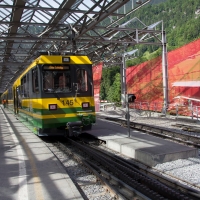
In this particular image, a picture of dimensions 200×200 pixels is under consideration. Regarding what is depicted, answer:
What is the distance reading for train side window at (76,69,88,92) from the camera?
1011cm

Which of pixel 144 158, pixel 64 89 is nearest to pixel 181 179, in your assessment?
pixel 144 158

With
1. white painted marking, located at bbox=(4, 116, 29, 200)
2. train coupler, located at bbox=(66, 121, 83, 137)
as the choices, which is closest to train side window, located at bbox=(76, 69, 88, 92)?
train coupler, located at bbox=(66, 121, 83, 137)

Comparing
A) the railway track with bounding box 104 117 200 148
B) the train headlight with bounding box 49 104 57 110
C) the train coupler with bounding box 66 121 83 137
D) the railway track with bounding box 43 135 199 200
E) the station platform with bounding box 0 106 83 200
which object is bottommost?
the railway track with bounding box 43 135 199 200

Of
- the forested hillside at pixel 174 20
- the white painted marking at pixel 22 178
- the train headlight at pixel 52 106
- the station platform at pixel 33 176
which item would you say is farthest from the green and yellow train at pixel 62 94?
the forested hillside at pixel 174 20

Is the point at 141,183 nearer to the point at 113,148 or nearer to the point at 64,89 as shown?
the point at 113,148

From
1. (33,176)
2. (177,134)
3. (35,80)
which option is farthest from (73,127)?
(177,134)

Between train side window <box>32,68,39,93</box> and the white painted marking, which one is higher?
train side window <box>32,68,39,93</box>

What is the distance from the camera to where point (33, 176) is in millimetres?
5797

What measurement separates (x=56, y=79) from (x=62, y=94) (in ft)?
1.88

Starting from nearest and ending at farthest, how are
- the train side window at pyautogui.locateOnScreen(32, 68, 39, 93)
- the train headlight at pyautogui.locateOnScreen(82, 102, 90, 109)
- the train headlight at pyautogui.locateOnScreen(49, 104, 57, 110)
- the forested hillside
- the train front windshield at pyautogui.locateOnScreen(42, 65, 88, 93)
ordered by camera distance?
the train headlight at pyautogui.locateOnScreen(49, 104, 57, 110)
the train front windshield at pyautogui.locateOnScreen(42, 65, 88, 93)
the train side window at pyautogui.locateOnScreen(32, 68, 39, 93)
the train headlight at pyautogui.locateOnScreen(82, 102, 90, 109)
the forested hillside

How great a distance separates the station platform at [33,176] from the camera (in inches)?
189

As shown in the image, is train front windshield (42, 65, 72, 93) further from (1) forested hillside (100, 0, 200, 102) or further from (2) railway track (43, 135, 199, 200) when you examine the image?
(1) forested hillside (100, 0, 200, 102)

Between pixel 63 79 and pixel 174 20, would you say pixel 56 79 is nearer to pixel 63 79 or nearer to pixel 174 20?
pixel 63 79

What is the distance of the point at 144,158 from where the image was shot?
7195mm
